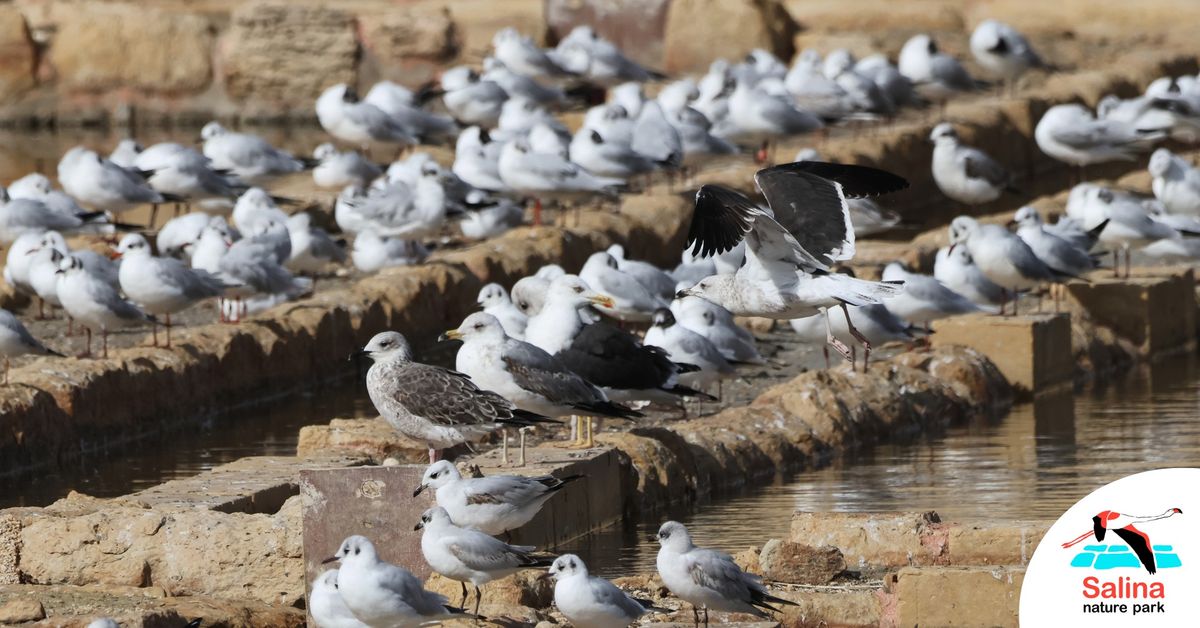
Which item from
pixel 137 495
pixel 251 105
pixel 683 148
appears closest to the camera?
pixel 137 495

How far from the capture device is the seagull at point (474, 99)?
22.1 m

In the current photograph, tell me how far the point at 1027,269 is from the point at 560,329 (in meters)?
3.93

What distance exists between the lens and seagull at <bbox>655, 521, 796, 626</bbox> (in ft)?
26.0

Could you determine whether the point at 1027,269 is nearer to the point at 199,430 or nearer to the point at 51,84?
the point at 199,430

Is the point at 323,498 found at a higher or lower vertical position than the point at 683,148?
lower

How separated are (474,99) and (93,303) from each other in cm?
930

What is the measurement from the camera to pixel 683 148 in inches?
749

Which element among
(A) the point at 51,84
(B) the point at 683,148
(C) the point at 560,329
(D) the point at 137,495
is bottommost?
(D) the point at 137,495

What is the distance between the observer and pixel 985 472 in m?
11.2

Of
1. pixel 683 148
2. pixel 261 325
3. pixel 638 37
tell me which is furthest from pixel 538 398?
pixel 638 37

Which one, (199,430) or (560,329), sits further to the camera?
(199,430)

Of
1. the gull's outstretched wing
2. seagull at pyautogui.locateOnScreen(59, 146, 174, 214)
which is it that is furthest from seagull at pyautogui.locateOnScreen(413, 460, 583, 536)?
seagull at pyautogui.locateOnScreen(59, 146, 174, 214)

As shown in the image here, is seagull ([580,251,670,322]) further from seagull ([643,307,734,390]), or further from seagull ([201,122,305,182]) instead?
seagull ([201,122,305,182])

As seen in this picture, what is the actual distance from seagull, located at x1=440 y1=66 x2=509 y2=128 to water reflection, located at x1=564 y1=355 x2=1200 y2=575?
9521 mm
